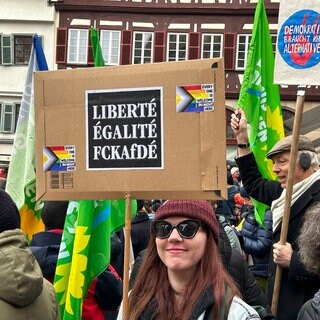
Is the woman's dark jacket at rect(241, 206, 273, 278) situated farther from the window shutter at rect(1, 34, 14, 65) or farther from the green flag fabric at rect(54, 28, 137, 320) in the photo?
the window shutter at rect(1, 34, 14, 65)

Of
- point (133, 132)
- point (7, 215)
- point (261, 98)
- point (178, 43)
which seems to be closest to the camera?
point (7, 215)

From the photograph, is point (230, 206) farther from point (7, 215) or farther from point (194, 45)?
point (194, 45)

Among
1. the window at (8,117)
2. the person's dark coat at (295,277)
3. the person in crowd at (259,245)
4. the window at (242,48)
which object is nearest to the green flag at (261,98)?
the person in crowd at (259,245)

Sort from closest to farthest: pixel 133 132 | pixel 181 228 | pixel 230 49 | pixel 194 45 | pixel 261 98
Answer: pixel 181 228 → pixel 133 132 → pixel 261 98 → pixel 230 49 → pixel 194 45

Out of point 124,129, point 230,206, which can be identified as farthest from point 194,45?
point 124,129

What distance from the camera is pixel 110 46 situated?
25.8 metres

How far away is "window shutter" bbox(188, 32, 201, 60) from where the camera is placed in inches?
995

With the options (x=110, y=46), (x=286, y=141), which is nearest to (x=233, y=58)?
(x=110, y=46)

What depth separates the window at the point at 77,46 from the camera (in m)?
25.8

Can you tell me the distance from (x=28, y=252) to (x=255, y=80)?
352 centimetres

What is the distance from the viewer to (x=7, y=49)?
2598cm

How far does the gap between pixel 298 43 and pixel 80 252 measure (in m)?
1.67

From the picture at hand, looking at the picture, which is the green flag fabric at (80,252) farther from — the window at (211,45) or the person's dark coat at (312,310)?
the window at (211,45)

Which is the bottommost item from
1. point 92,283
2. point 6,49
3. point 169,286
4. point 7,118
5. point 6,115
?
point 92,283
